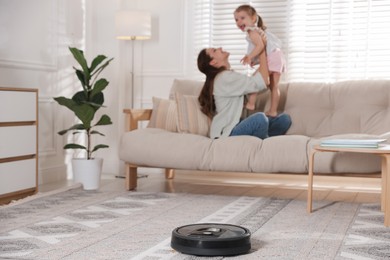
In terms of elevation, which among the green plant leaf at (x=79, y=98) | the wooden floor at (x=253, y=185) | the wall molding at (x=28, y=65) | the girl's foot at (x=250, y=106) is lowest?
the wooden floor at (x=253, y=185)

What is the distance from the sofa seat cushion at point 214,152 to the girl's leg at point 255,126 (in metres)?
0.16

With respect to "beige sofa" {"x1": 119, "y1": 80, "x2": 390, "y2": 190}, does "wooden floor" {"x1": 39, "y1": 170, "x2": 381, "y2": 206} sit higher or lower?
lower

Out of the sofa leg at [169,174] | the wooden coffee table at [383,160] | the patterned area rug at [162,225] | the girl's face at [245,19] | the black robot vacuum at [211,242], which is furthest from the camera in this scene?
the sofa leg at [169,174]

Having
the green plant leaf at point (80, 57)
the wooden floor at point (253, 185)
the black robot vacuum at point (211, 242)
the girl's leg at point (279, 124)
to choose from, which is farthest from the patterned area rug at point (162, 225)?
the green plant leaf at point (80, 57)

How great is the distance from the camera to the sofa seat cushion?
3.64 meters

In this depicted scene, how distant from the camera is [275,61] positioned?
437 cm

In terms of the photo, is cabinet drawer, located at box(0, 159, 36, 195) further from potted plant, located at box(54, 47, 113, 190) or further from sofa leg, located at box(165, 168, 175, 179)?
sofa leg, located at box(165, 168, 175, 179)

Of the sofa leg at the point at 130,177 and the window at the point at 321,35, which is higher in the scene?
the window at the point at 321,35

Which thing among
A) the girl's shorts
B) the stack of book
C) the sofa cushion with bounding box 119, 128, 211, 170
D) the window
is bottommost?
the sofa cushion with bounding box 119, 128, 211, 170

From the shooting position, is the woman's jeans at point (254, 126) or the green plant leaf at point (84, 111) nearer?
the woman's jeans at point (254, 126)

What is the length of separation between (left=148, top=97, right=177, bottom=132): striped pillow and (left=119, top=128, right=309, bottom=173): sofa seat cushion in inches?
7.5

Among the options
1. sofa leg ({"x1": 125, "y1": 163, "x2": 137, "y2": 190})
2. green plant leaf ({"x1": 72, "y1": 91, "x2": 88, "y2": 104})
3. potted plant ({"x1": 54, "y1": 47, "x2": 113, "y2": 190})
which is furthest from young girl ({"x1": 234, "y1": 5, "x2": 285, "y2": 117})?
green plant leaf ({"x1": 72, "y1": 91, "x2": 88, "y2": 104})

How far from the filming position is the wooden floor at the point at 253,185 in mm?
4207

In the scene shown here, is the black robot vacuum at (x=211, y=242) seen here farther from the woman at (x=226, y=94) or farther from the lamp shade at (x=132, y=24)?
the lamp shade at (x=132, y=24)
